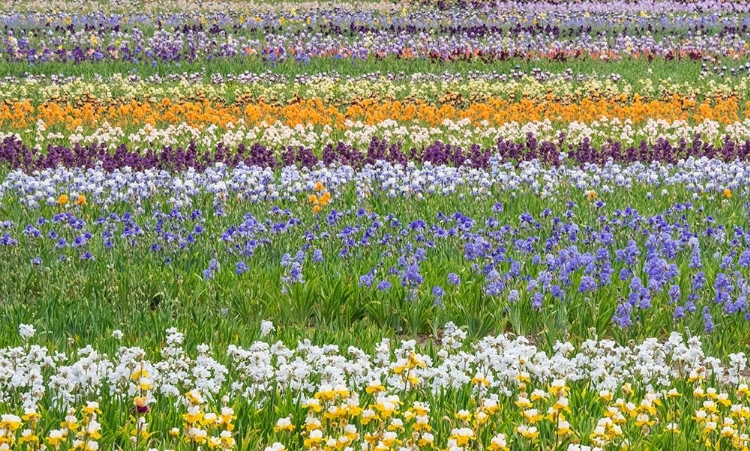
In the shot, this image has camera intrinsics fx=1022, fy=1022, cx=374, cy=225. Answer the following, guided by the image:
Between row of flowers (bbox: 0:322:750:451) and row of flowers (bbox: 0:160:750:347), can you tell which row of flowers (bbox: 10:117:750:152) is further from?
row of flowers (bbox: 0:322:750:451)

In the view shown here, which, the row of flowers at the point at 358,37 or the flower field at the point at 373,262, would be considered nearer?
the flower field at the point at 373,262

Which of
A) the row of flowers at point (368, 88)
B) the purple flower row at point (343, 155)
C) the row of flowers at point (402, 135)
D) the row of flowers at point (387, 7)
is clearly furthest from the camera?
the row of flowers at point (387, 7)

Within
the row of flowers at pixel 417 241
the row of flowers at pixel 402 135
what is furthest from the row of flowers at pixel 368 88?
the row of flowers at pixel 417 241

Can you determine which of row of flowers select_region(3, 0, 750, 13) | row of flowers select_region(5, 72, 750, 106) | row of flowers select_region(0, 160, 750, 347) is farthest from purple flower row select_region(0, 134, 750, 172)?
row of flowers select_region(3, 0, 750, 13)

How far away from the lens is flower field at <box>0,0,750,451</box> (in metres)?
4.82

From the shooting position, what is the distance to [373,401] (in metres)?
5.19

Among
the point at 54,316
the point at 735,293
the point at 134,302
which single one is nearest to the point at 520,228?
the point at 735,293

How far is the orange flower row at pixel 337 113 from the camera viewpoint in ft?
48.7

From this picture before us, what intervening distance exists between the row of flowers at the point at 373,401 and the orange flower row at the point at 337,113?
9.43 meters

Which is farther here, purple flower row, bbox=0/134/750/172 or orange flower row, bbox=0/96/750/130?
orange flower row, bbox=0/96/750/130

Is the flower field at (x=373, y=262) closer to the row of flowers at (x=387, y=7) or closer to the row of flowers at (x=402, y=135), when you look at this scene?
the row of flowers at (x=402, y=135)

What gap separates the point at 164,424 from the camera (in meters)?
4.77

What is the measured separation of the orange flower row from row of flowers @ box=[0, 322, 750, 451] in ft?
30.9

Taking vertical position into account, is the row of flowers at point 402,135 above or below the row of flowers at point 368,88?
above
